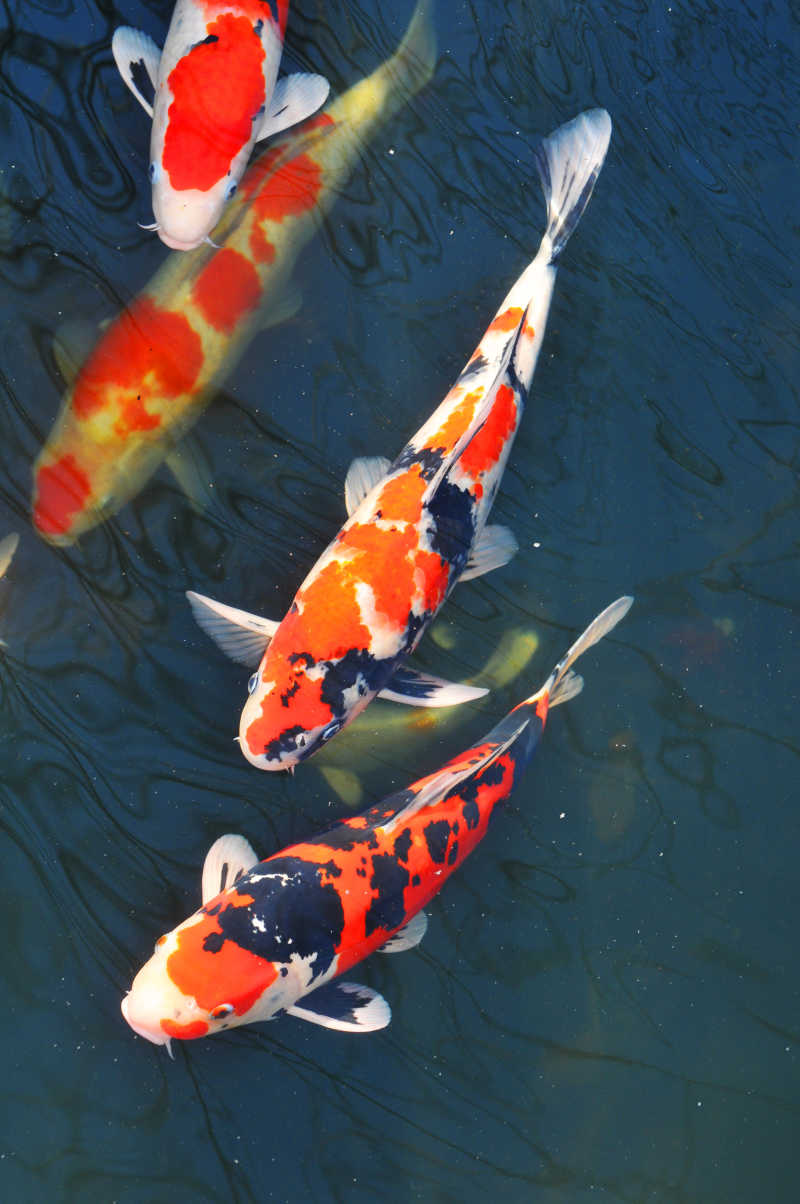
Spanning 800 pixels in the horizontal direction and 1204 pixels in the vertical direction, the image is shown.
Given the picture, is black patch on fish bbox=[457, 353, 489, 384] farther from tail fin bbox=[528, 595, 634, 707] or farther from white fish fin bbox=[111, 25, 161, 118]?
white fish fin bbox=[111, 25, 161, 118]

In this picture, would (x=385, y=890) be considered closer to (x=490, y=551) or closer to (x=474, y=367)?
(x=490, y=551)

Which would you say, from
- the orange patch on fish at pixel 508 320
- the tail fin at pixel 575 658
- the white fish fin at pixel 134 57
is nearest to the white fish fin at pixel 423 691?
the tail fin at pixel 575 658

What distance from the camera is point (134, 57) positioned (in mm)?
3729

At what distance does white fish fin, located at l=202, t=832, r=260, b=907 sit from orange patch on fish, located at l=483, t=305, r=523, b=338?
2.00m

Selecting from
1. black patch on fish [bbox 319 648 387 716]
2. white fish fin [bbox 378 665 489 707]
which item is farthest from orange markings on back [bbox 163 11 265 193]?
white fish fin [bbox 378 665 489 707]

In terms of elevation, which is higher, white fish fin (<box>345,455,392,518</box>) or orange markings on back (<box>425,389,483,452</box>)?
orange markings on back (<box>425,389,483,452</box>)

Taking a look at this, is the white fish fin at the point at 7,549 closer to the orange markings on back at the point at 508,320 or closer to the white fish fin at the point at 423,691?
the white fish fin at the point at 423,691

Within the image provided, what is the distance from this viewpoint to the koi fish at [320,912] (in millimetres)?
3125

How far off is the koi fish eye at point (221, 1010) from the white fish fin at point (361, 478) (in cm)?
163

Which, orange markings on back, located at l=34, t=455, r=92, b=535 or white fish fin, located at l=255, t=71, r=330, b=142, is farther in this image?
white fish fin, located at l=255, t=71, r=330, b=142

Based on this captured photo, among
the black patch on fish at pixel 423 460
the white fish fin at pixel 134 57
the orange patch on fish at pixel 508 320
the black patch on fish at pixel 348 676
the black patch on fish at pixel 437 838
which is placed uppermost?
the white fish fin at pixel 134 57

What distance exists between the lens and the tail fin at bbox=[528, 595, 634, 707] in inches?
152

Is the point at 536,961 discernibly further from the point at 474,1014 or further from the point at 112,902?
the point at 112,902

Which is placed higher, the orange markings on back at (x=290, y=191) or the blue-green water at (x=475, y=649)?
the orange markings on back at (x=290, y=191)
